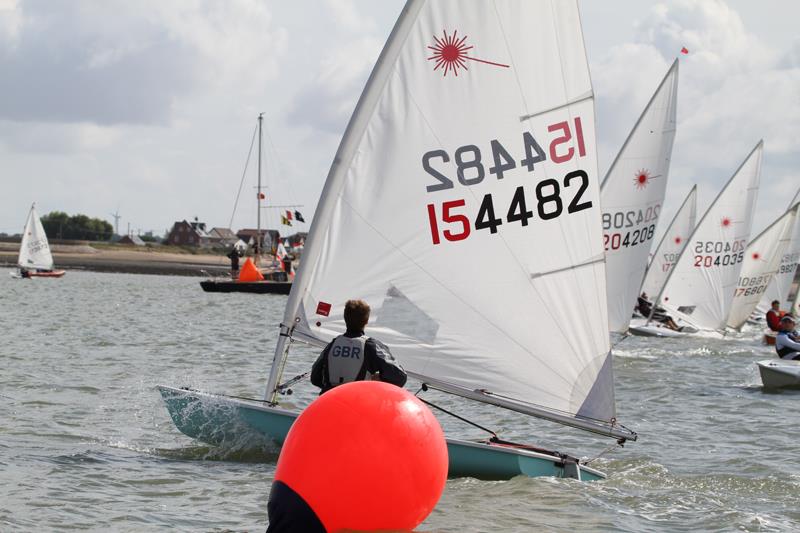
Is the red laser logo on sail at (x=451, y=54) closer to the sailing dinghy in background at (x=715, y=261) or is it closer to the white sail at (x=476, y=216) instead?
the white sail at (x=476, y=216)

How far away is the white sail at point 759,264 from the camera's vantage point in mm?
30609

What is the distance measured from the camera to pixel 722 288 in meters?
28.2

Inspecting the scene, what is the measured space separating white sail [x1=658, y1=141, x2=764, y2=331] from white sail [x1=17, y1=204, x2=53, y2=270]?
37010mm

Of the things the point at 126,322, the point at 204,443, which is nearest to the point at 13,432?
the point at 204,443

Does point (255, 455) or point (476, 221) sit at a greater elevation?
point (476, 221)

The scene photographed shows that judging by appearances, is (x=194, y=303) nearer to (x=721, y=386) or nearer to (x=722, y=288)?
(x=722, y=288)

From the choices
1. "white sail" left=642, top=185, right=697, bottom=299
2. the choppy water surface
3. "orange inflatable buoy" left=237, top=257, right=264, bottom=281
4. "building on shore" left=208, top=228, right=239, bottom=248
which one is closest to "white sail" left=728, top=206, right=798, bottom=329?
"white sail" left=642, top=185, right=697, bottom=299

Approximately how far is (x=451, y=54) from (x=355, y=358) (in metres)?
2.44

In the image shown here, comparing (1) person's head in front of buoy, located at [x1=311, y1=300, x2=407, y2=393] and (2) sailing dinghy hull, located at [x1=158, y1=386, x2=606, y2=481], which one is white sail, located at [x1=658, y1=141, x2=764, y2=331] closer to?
(2) sailing dinghy hull, located at [x1=158, y1=386, x2=606, y2=481]

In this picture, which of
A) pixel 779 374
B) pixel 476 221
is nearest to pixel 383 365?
pixel 476 221

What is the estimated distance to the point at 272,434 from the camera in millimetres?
8352

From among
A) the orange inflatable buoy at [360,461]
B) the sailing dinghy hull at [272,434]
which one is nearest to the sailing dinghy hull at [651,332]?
the sailing dinghy hull at [272,434]

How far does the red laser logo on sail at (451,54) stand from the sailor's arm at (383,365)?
2.21 m

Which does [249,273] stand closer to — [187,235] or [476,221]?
[476,221]
